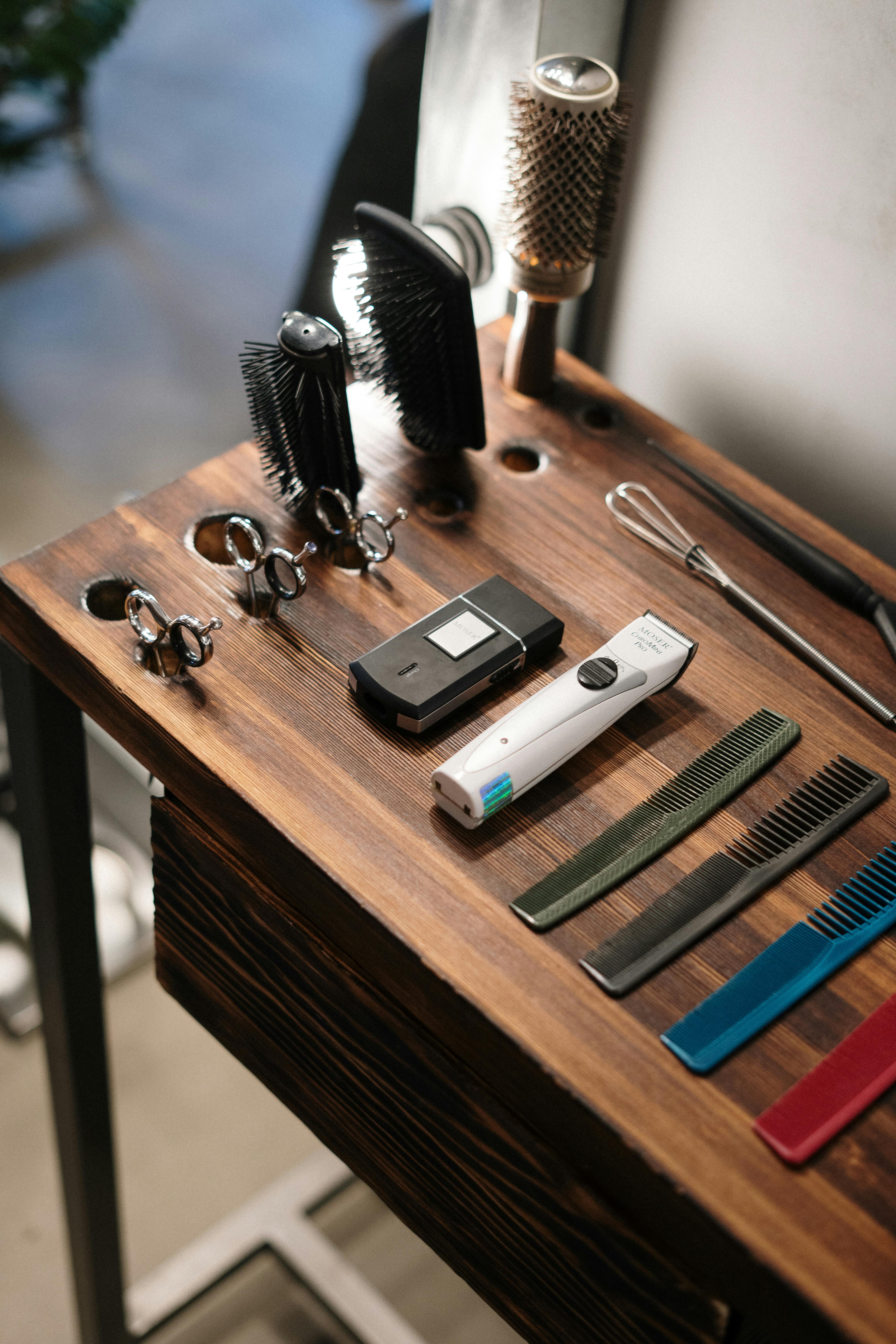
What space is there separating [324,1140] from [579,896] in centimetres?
23

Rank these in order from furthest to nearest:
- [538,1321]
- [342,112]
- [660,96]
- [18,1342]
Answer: [342,112]
[18,1342]
[660,96]
[538,1321]

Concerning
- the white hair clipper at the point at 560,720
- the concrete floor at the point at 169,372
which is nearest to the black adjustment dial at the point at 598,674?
the white hair clipper at the point at 560,720

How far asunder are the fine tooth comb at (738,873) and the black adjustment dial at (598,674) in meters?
0.10

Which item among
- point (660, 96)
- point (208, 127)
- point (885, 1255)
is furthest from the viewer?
point (208, 127)

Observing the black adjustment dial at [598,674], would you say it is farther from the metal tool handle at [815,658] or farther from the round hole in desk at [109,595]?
the round hole in desk at [109,595]

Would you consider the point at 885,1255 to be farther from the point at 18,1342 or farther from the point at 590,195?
the point at 18,1342

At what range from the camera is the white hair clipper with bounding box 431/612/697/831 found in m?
0.54

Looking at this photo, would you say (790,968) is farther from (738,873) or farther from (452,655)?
(452,655)

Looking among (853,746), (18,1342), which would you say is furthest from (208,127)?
(18,1342)

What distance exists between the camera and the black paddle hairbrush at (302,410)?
61 cm

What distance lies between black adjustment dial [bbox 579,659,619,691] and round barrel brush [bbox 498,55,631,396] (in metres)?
0.26

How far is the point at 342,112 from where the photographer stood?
52.2 inches

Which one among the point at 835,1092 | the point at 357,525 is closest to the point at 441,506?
the point at 357,525

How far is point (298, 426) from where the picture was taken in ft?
2.11
